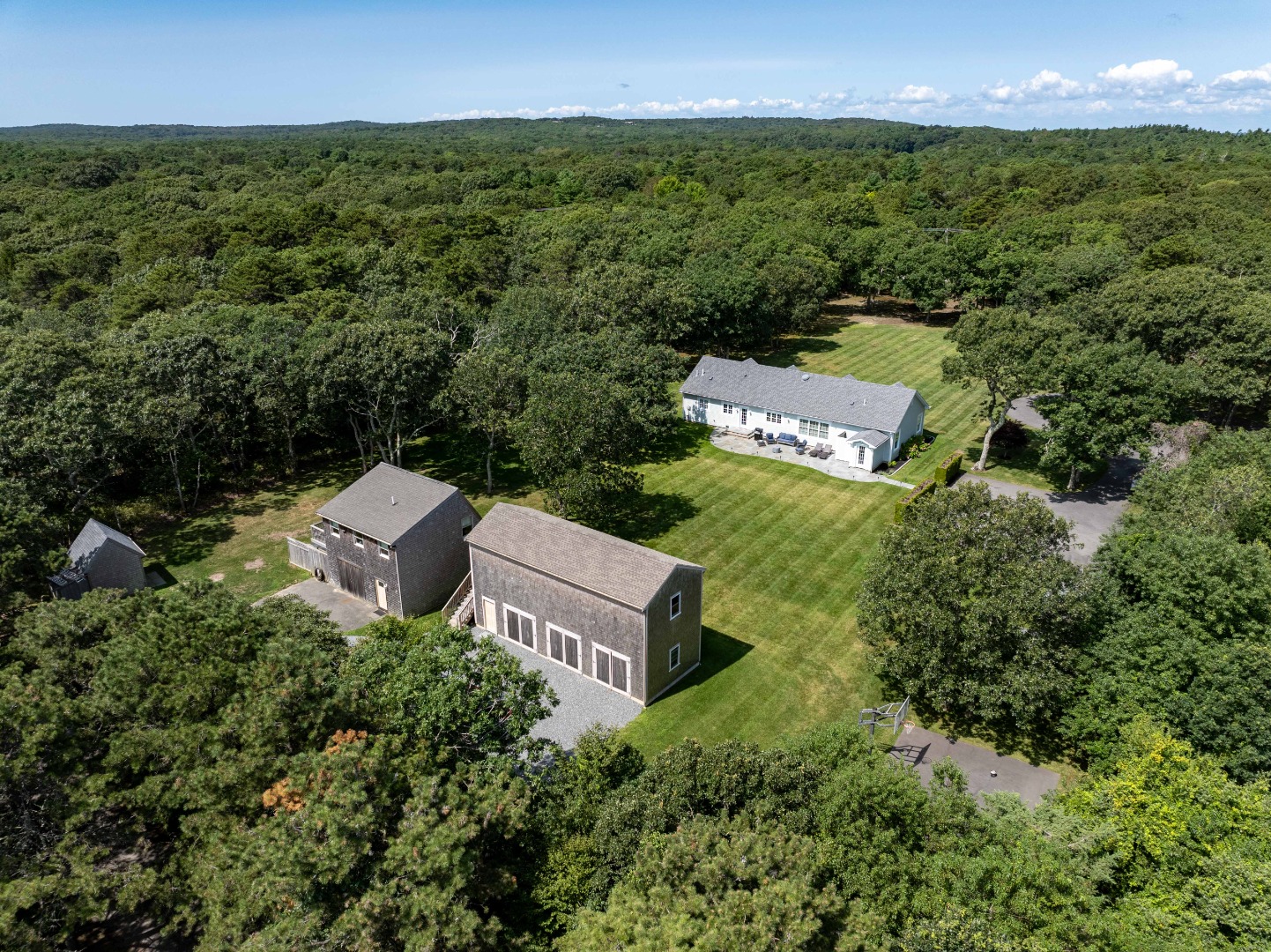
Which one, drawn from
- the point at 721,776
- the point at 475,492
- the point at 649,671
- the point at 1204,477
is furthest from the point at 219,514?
the point at 1204,477

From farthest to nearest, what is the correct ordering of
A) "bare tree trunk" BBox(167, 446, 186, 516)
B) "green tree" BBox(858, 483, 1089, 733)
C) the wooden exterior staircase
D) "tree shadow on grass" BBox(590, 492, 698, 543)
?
"bare tree trunk" BBox(167, 446, 186, 516) → "tree shadow on grass" BBox(590, 492, 698, 543) → the wooden exterior staircase → "green tree" BBox(858, 483, 1089, 733)

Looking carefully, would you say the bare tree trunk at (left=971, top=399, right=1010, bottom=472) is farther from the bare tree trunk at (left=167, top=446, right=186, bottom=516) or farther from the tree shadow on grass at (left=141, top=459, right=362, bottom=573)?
the bare tree trunk at (left=167, top=446, right=186, bottom=516)

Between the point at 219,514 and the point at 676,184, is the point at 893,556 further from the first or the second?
the point at 676,184

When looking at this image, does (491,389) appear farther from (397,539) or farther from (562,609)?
(562,609)

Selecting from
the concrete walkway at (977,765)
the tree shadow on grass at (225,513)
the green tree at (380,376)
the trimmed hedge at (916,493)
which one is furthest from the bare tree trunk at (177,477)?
the trimmed hedge at (916,493)

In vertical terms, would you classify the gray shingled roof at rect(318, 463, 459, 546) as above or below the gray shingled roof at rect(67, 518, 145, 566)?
above

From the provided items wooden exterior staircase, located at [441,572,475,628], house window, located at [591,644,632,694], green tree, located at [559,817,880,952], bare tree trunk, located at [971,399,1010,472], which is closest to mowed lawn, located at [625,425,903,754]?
house window, located at [591,644,632,694]

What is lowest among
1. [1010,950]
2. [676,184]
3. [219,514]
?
[219,514]

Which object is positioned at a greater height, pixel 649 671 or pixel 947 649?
pixel 947 649
